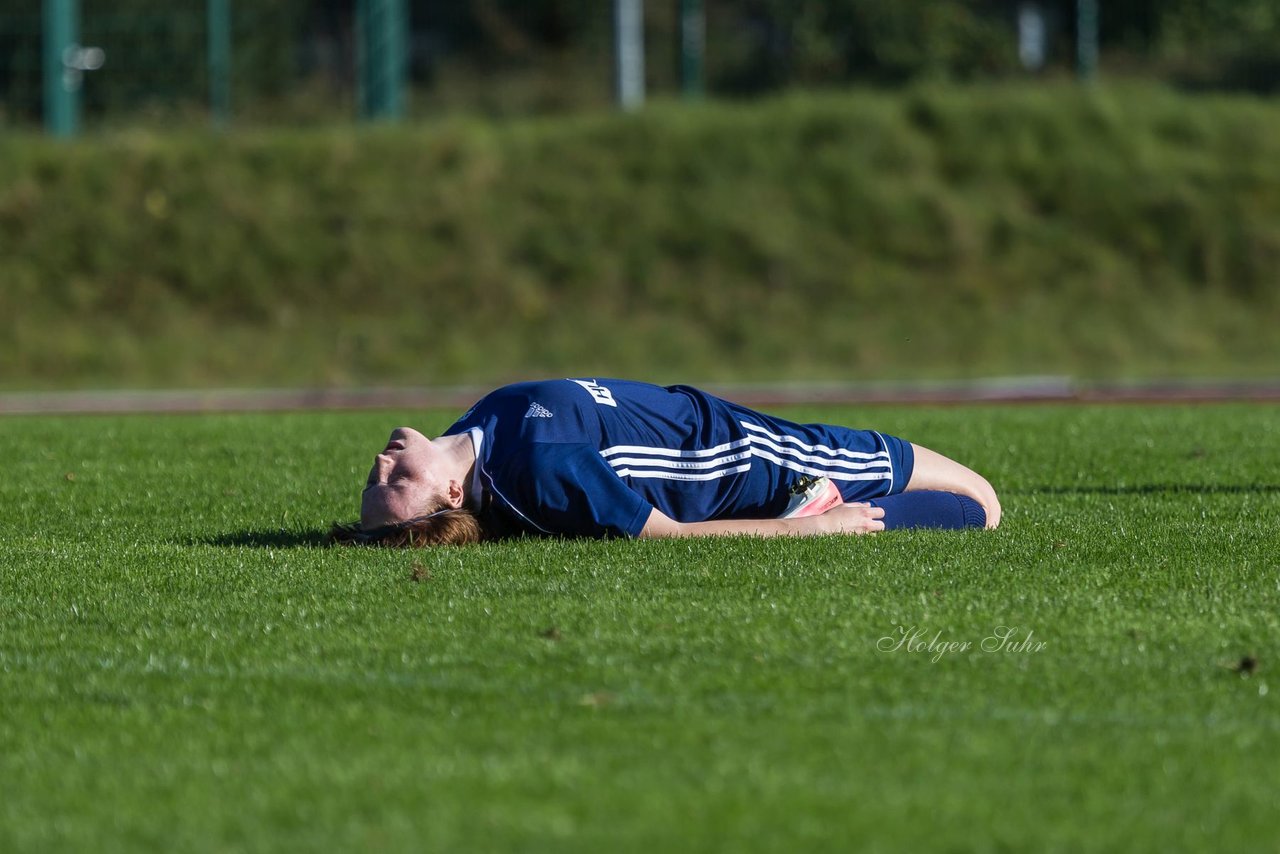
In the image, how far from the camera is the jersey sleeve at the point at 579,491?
6395 mm

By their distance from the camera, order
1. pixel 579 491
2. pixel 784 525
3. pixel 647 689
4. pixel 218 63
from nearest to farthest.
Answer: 1. pixel 647 689
2. pixel 579 491
3. pixel 784 525
4. pixel 218 63

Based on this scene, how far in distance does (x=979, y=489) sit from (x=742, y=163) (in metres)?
21.1

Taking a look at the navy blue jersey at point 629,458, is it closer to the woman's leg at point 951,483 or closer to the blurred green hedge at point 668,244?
the woman's leg at point 951,483

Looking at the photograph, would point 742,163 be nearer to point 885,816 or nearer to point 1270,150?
point 1270,150

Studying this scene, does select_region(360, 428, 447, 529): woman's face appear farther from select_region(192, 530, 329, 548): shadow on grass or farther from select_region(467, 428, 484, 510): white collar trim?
select_region(192, 530, 329, 548): shadow on grass

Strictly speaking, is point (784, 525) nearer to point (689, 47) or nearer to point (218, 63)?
point (689, 47)

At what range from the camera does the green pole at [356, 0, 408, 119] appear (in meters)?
29.6

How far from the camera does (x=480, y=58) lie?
1334 inches

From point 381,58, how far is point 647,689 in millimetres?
27096

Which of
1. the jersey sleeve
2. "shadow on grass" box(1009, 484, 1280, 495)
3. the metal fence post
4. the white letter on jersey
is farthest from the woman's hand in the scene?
the metal fence post

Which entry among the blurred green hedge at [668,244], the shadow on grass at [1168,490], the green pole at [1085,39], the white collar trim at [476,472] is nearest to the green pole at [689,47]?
the blurred green hedge at [668,244]

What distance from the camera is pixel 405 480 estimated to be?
654 cm

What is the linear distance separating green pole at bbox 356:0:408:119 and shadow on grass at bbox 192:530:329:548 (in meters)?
23.3

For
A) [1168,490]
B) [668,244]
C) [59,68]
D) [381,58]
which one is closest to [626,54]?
[381,58]
